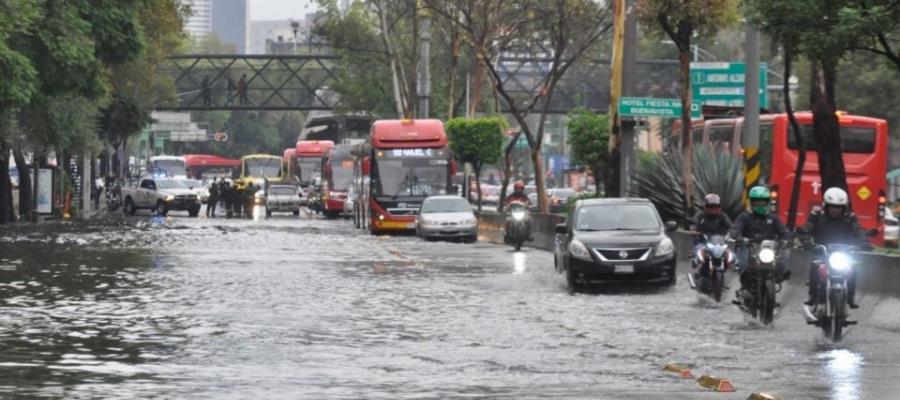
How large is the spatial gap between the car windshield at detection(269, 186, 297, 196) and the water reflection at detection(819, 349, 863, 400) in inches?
2724

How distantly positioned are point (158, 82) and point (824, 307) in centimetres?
8059

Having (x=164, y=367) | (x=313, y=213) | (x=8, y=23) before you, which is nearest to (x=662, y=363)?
(x=164, y=367)

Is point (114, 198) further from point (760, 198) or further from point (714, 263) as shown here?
point (760, 198)

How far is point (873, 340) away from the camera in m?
19.5

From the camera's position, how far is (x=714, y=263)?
25.0m

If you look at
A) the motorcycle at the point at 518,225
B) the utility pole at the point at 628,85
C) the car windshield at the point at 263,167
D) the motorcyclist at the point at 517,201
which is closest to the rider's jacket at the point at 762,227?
the utility pole at the point at 628,85

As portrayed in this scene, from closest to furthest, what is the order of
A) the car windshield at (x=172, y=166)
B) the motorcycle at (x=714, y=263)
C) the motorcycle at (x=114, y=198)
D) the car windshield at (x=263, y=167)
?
the motorcycle at (x=714, y=263)
the motorcycle at (x=114, y=198)
the car windshield at (x=263, y=167)
the car windshield at (x=172, y=166)

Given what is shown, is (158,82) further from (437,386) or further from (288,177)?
(437,386)

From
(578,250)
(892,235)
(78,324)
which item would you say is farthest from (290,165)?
(78,324)

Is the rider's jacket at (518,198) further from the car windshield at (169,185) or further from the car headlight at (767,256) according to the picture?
the car windshield at (169,185)

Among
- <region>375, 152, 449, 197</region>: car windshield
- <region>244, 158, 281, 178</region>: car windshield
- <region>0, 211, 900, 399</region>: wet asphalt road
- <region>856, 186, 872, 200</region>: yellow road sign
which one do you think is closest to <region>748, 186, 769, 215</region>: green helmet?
<region>0, 211, 900, 399</region>: wet asphalt road

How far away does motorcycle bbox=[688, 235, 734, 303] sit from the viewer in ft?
81.6

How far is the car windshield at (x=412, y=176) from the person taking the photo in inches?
2186

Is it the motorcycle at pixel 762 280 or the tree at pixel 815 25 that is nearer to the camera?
the motorcycle at pixel 762 280
